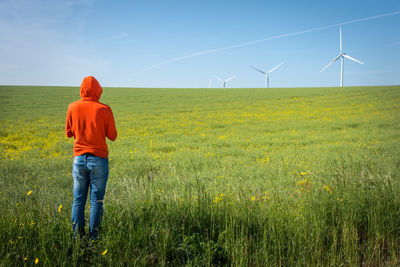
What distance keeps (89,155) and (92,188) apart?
0.45 metres

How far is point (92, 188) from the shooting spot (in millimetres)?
3227

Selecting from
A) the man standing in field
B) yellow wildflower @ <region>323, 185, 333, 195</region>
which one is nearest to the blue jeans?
the man standing in field

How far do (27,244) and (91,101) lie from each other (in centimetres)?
192

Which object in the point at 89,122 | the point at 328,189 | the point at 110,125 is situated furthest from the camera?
the point at 328,189

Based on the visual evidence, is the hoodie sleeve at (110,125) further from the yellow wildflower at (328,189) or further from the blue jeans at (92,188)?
the yellow wildflower at (328,189)

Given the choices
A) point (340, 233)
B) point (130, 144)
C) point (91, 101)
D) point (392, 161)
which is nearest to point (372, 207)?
point (340, 233)

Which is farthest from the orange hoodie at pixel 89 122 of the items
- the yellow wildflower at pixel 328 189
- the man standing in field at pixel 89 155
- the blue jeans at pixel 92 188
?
the yellow wildflower at pixel 328 189

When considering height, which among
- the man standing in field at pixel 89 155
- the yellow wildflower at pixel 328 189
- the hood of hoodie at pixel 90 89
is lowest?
the yellow wildflower at pixel 328 189

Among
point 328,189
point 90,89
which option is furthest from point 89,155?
point 328,189

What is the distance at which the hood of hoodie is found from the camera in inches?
128

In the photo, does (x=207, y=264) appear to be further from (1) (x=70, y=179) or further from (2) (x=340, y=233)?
(1) (x=70, y=179)

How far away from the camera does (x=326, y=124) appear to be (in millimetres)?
18828

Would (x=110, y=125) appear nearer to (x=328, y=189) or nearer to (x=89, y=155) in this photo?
(x=89, y=155)

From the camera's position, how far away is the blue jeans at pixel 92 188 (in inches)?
125
